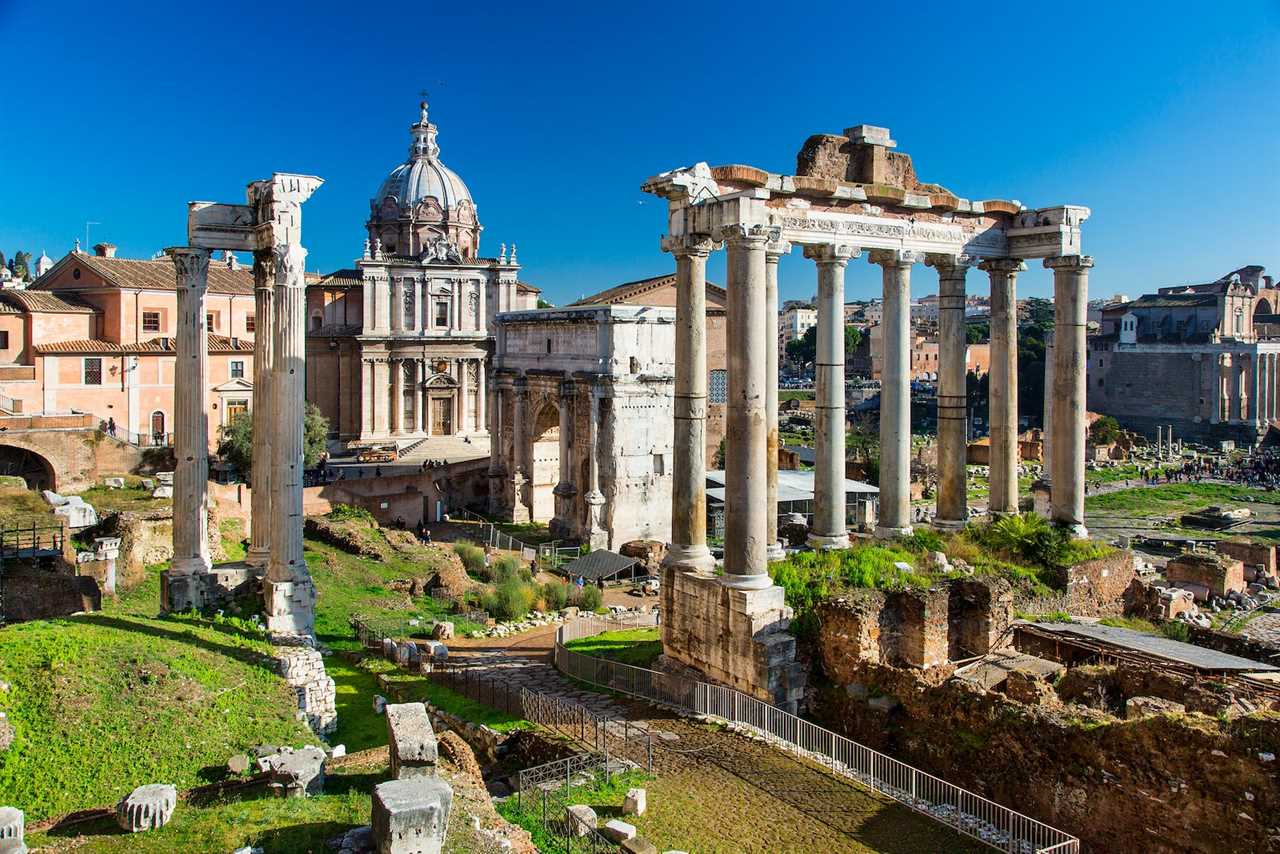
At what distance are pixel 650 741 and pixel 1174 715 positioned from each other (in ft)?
20.0

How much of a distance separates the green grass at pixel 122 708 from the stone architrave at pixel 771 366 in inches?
330

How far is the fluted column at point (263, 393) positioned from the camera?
57.5 ft

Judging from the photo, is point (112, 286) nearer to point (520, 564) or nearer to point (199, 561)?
point (520, 564)

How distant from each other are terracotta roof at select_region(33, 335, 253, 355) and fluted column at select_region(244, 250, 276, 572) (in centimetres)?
2685

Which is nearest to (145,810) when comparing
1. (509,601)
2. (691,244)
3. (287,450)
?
(287,450)

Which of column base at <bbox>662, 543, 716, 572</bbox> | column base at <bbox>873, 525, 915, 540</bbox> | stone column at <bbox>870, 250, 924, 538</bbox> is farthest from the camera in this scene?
column base at <bbox>873, 525, 915, 540</bbox>

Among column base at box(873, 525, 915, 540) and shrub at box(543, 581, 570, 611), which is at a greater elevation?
column base at box(873, 525, 915, 540)

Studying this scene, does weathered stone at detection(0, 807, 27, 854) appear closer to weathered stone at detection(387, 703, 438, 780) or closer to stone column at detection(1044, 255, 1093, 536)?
weathered stone at detection(387, 703, 438, 780)

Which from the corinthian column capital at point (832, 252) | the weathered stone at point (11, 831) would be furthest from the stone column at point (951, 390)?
the weathered stone at point (11, 831)

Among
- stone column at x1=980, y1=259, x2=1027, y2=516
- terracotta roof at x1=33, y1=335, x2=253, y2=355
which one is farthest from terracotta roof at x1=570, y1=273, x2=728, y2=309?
stone column at x1=980, y1=259, x2=1027, y2=516

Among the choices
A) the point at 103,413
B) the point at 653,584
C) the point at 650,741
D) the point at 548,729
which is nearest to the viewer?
the point at 650,741

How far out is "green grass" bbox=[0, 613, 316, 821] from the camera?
1197 centimetres

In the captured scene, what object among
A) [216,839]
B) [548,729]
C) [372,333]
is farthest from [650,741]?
[372,333]

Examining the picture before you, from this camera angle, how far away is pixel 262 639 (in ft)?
55.1
